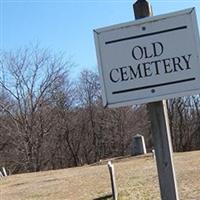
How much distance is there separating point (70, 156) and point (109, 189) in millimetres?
42336

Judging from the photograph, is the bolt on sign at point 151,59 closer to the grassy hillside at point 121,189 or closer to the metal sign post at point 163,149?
the metal sign post at point 163,149

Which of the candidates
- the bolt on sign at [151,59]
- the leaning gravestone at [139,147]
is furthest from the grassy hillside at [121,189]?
the leaning gravestone at [139,147]

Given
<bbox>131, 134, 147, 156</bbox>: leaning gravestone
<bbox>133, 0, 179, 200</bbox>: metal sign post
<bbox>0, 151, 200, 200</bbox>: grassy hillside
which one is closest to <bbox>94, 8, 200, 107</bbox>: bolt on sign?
<bbox>133, 0, 179, 200</bbox>: metal sign post

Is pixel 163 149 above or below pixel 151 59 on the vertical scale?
below

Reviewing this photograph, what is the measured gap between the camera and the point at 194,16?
3.20 meters

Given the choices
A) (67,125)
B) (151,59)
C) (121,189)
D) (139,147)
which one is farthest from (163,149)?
(67,125)

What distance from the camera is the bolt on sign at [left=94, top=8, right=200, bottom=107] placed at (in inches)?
126

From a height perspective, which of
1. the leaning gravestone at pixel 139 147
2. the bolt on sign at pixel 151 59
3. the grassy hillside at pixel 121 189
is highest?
the bolt on sign at pixel 151 59

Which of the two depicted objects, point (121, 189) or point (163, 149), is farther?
point (121, 189)

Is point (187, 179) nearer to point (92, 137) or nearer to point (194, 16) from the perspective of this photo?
point (194, 16)

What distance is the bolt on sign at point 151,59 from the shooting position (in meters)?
3.19

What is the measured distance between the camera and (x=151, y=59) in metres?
3.21

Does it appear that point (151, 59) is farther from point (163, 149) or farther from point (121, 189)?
point (121, 189)

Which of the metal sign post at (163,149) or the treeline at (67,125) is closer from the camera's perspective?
the metal sign post at (163,149)
